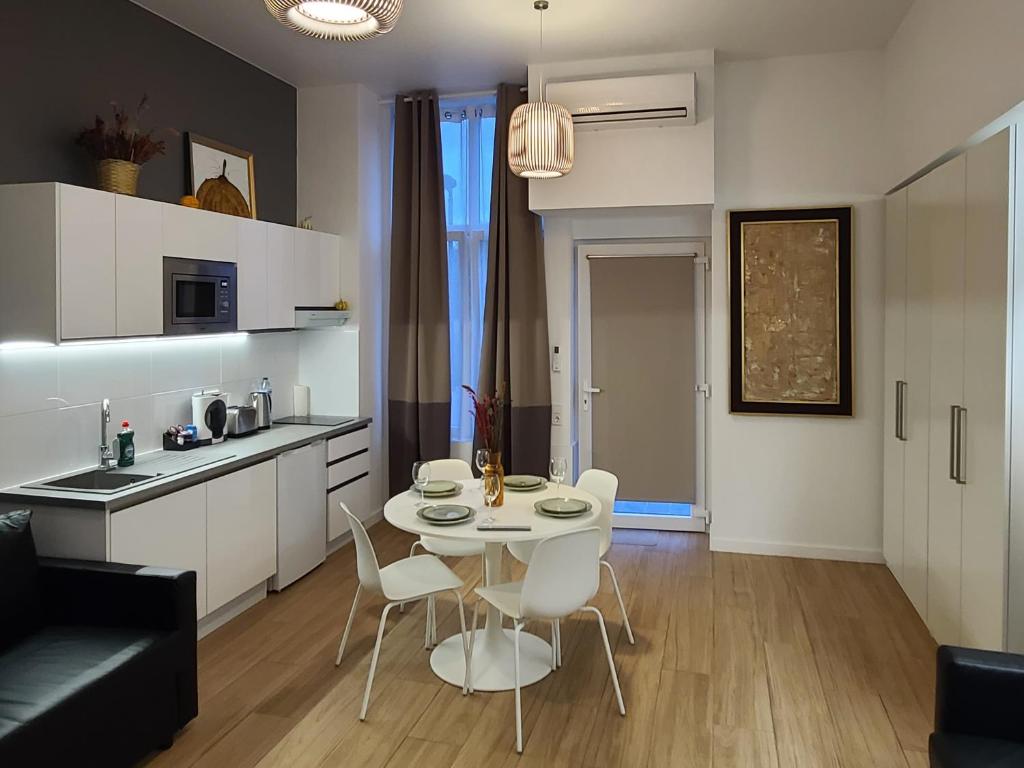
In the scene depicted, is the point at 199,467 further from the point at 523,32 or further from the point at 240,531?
the point at 523,32

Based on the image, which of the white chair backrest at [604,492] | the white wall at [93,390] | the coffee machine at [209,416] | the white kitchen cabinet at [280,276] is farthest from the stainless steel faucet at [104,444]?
the white chair backrest at [604,492]

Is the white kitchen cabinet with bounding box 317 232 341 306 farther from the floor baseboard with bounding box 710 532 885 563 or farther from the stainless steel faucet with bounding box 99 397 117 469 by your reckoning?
the floor baseboard with bounding box 710 532 885 563

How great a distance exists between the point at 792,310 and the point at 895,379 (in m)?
0.75

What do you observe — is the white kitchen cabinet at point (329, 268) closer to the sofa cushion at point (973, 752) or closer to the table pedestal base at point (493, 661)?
the table pedestal base at point (493, 661)

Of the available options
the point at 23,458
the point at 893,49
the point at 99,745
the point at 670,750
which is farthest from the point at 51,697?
the point at 893,49

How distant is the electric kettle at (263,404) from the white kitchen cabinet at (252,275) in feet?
1.51

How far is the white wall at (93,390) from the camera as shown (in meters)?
3.25

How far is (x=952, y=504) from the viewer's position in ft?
10.9

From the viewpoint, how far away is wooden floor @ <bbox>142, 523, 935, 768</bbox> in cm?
273

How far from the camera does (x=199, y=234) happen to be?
3.89 metres

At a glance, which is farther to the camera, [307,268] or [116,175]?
[307,268]

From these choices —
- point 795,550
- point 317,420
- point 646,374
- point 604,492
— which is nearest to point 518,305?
point 646,374

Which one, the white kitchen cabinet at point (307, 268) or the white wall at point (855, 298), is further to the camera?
the white kitchen cabinet at point (307, 268)

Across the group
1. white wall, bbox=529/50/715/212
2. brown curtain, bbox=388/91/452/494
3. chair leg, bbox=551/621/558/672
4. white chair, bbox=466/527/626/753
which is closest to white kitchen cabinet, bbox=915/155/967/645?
white wall, bbox=529/50/715/212
